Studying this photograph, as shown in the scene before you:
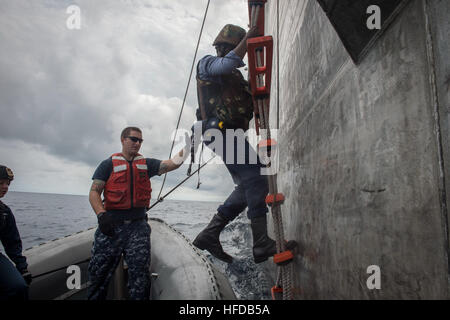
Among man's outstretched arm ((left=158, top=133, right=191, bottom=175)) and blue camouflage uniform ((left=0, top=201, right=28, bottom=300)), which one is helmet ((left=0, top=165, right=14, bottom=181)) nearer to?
blue camouflage uniform ((left=0, top=201, right=28, bottom=300))

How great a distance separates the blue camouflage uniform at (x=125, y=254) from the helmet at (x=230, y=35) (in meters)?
2.44

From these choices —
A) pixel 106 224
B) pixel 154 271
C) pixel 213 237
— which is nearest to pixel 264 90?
pixel 213 237

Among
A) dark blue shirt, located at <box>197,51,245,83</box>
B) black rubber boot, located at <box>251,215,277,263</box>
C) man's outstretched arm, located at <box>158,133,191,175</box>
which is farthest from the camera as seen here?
man's outstretched arm, located at <box>158,133,191,175</box>

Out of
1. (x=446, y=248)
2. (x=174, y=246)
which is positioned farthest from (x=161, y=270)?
(x=446, y=248)

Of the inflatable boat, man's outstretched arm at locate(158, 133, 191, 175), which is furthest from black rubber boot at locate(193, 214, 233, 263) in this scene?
man's outstretched arm at locate(158, 133, 191, 175)

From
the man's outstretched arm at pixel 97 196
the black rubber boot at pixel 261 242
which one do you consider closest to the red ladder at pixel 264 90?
the black rubber boot at pixel 261 242

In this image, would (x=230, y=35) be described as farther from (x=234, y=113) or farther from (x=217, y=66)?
(x=234, y=113)

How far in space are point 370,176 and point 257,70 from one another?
1.36m

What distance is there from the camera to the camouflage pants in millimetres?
2775

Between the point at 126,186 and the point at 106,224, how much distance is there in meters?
0.58

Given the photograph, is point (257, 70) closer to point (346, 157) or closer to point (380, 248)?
point (346, 157)

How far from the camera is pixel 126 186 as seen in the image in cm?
307

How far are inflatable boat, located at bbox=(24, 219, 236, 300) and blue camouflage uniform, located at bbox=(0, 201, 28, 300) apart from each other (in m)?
0.52

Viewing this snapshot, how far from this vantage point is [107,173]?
3.13 metres
